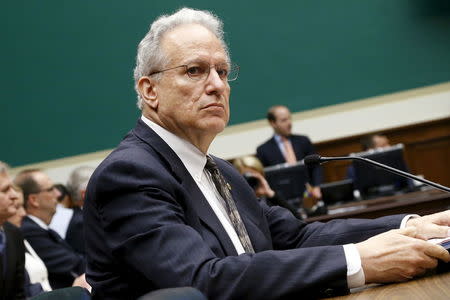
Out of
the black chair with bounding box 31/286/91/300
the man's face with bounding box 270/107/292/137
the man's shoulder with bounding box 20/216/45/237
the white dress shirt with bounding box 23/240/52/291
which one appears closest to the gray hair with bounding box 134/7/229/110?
the black chair with bounding box 31/286/91/300

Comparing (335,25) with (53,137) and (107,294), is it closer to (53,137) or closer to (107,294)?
(53,137)

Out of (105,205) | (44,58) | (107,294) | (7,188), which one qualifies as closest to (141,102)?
(105,205)

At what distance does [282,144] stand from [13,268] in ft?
15.7

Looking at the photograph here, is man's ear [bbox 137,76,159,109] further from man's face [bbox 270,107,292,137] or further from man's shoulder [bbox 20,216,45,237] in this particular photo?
man's face [bbox 270,107,292,137]

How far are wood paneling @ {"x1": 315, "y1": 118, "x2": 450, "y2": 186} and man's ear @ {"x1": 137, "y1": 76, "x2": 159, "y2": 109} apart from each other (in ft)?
22.0

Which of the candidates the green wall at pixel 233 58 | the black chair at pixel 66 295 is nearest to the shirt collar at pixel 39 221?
the black chair at pixel 66 295

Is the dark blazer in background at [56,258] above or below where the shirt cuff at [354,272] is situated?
below

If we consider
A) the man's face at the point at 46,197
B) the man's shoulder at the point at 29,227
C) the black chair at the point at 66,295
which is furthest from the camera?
the man's face at the point at 46,197

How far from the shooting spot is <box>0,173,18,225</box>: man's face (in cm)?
427

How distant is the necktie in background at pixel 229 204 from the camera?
1966 mm

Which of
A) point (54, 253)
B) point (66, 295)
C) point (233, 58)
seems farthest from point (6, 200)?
point (233, 58)

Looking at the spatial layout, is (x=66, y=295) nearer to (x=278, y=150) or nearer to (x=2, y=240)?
(x=2, y=240)

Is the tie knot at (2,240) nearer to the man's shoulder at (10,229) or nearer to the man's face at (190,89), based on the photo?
the man's shoulder at (10,229)

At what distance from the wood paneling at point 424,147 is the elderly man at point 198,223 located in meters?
6.52
